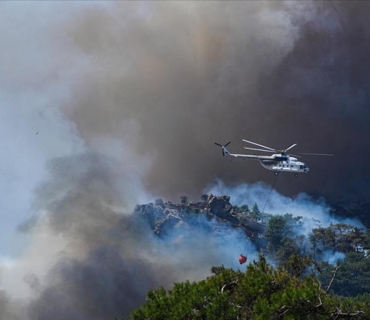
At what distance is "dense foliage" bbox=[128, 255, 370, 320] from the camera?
3478 cm

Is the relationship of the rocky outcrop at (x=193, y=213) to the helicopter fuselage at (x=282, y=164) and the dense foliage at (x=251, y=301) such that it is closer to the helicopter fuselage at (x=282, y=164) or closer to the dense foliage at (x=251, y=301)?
the helicopter fuselage at (x=282, y=164)

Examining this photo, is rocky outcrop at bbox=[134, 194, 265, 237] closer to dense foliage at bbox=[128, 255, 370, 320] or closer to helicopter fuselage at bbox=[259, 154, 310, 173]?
helicopter fuselage at bbox=[259, 154, 310, 173]

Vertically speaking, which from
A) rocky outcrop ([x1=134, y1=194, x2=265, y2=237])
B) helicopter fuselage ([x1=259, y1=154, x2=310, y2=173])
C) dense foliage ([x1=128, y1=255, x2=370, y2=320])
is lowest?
dense foliage ([x1=128, y1=255, x2=370, y2=320])

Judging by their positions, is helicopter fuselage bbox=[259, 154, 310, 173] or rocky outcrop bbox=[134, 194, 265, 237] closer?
helicopter fuselage bbox=[259, 154, 310, 173]

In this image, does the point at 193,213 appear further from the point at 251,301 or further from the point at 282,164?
the point at 251,301

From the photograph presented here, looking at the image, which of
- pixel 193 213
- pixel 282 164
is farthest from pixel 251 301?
pixel 193 213

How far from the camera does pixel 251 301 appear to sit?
36156 mm

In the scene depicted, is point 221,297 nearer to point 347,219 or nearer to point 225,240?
point 225,240

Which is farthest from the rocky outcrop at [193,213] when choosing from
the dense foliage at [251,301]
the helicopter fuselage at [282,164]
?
the dense foliage at [251,301]

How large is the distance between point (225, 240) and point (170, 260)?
526 inches

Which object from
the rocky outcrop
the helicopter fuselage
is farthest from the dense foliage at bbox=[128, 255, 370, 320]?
the rocky outcrop

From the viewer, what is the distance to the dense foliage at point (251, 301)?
3478cm

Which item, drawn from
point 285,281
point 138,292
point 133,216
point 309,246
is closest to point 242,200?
point 309,246

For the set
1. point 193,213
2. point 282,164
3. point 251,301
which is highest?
point 193,213
